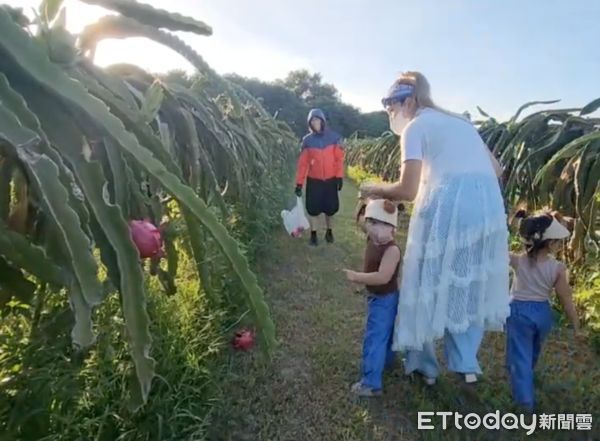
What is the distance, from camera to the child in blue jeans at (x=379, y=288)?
9.25ft

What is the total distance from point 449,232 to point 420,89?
0.65 m

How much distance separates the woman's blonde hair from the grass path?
130 cm

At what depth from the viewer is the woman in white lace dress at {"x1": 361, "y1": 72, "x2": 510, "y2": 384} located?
2609 mm

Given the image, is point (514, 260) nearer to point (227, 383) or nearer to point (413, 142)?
point (413, 142)

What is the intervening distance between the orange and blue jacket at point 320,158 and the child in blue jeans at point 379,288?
11.6 ft

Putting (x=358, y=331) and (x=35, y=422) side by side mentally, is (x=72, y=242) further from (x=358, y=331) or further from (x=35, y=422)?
(x=358, y=331)

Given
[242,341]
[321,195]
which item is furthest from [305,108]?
[242,341]

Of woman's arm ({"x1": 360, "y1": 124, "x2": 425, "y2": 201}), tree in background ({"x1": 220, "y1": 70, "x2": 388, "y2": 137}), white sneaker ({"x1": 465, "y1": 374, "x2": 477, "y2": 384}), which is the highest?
tree in background ({"x1": 220, "y1": 70, "x2": 388, "y2": 137})

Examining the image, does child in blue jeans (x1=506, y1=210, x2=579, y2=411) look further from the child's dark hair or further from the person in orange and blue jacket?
the person in orange and blue jacket

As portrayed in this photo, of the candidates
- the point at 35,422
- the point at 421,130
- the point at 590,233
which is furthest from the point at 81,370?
the point at 590,233

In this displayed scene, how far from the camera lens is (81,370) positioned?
2008 mm

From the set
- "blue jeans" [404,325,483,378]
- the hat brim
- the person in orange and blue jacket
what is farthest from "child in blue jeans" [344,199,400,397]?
the person in orange and blue jacket

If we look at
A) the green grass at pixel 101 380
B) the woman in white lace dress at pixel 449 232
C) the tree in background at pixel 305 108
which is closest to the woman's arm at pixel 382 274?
the woman in white lace dress at pixel 449 232

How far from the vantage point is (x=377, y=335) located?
2.85 m
